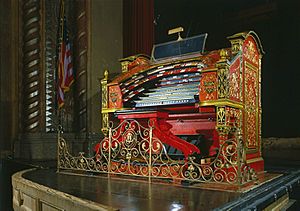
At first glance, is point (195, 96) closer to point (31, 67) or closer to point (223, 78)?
point (223, 78)

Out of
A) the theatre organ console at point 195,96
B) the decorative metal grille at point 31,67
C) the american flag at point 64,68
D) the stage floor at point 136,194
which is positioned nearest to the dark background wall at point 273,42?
the theatre organ console at point 195,96

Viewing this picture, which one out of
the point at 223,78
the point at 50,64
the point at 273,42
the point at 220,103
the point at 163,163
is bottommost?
the point at 163,163

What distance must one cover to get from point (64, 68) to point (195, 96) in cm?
222

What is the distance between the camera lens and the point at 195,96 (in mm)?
3145

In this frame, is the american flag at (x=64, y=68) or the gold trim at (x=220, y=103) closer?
the gold trim at (x=220, y=103)

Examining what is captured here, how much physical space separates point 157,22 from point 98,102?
278cm

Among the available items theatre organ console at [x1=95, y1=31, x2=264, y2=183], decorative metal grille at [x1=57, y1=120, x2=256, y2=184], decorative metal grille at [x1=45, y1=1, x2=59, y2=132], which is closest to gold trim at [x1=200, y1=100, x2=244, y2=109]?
theatre organ console at [x1=95, y1=31, x2=264, y2=183]

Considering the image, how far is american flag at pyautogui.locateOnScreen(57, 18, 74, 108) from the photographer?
14.8 feet

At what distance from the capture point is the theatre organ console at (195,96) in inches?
116

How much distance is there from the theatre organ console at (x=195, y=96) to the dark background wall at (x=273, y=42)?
203 cm

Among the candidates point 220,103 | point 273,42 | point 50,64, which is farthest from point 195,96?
point 273,42

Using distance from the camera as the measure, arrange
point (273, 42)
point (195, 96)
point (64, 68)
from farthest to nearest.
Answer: point (273, 42), point (64, 68), point (195, 96)

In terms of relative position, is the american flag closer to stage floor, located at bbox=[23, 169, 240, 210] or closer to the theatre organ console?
the theatre organ console

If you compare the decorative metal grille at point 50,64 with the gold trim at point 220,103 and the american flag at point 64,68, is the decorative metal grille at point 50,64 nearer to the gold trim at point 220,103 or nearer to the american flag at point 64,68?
the american flag at point 64,68
